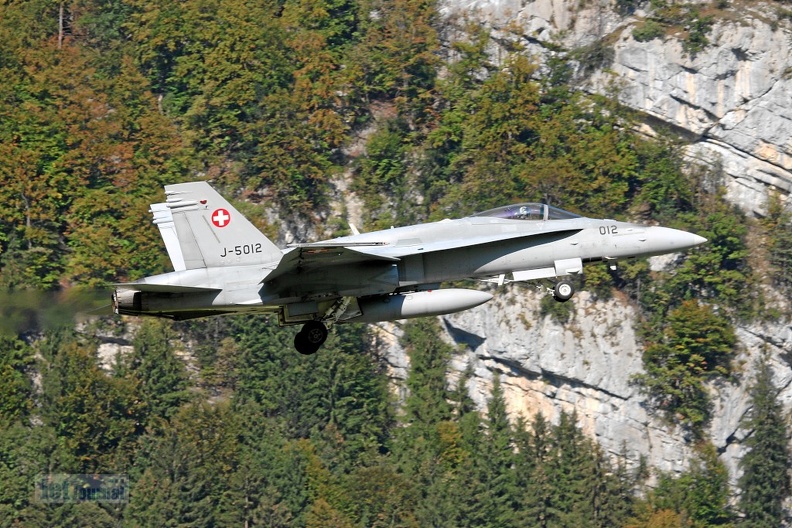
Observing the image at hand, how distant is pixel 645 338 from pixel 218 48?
88.1 feet

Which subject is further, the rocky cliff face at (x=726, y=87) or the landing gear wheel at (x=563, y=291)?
the rocky cliff face at (x=726, y=87)

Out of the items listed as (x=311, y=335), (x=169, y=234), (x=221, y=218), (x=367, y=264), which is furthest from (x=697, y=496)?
(x=221, y=218)

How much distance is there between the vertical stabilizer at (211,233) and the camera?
1220 inches

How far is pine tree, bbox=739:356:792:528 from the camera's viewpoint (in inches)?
2719

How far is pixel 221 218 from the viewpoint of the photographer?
1225 inches

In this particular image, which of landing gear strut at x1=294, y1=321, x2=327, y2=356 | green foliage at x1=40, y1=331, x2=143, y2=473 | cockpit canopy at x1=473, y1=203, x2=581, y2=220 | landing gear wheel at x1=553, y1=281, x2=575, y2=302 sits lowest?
green foliage at x1=40, y1=331, x2=143, y2=473

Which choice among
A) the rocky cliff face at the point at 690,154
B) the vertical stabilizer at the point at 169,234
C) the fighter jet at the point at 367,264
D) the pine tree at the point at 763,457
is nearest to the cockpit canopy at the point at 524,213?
the fighter jet at the point at 367,264

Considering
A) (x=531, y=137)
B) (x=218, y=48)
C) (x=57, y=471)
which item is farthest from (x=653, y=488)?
(x=218, y=48)

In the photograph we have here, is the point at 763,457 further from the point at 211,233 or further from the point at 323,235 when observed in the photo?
the point at 211,233

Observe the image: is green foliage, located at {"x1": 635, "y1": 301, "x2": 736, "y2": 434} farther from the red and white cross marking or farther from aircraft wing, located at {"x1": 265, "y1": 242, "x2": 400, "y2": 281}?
the red and white cross marking

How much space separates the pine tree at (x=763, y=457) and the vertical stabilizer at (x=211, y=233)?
4208cm

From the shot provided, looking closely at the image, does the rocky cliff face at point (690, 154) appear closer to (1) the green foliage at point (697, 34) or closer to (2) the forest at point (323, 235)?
(1) the green foliage at point (697, 34)

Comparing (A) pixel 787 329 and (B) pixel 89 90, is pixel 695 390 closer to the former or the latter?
(A) pixel 787 329

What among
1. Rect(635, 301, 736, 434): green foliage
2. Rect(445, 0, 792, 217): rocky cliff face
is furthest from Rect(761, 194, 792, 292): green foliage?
Rect(635, 301, 736, 434): green foliage
